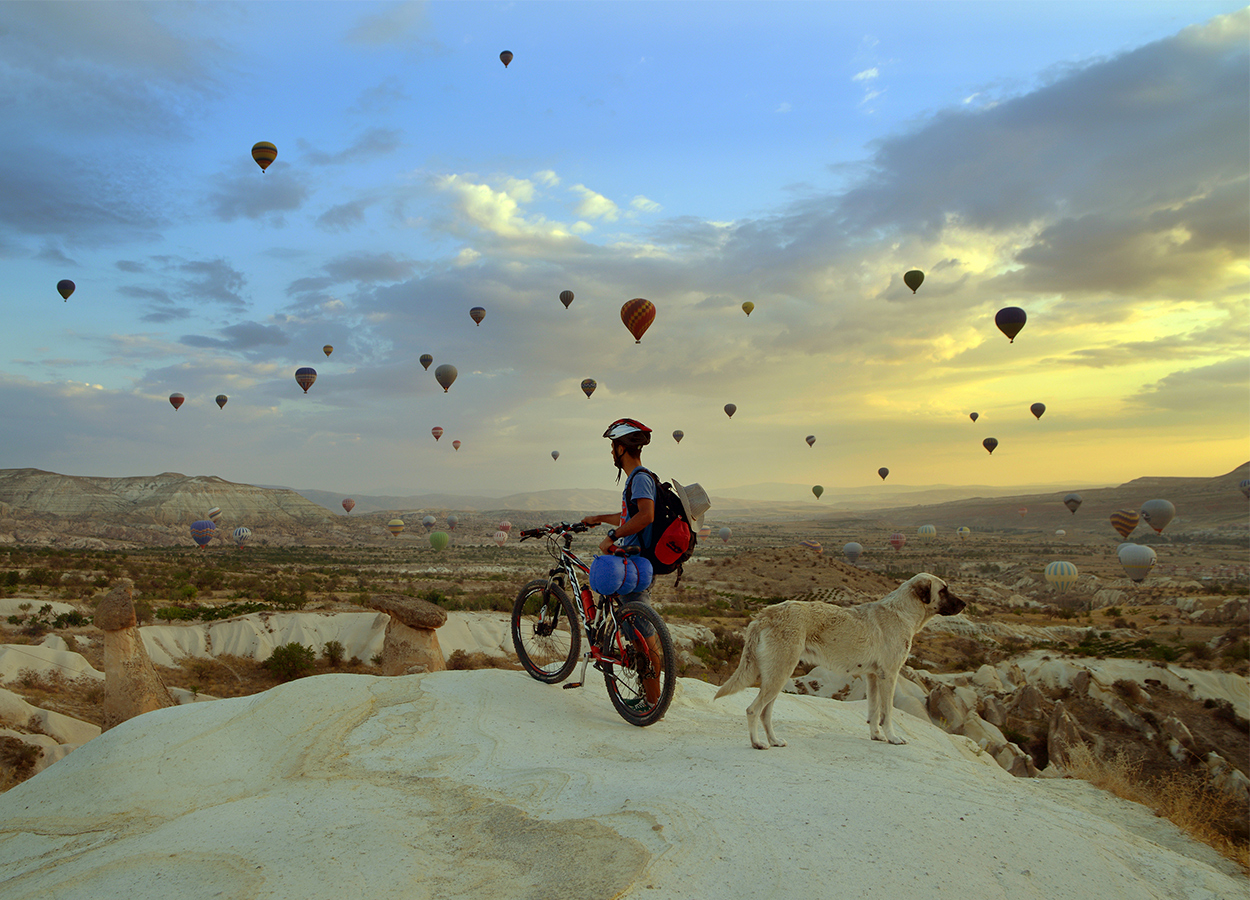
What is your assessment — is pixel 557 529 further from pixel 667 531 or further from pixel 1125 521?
pixel 1125 521

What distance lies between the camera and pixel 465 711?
6.50 meters

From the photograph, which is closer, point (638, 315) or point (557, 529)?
point (557, 529)

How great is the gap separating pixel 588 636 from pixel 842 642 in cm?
253

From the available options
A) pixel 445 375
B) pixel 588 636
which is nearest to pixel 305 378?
pixel 445 375

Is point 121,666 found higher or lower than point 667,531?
lower

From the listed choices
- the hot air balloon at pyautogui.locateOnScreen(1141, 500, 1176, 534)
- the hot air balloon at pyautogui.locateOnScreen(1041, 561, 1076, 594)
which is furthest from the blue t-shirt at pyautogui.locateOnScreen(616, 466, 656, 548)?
the hot air balloon at pyautogui.locateOnScreen(1141, 500, 1176, 534)

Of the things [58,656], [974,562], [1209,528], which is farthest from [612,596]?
[1209,528]

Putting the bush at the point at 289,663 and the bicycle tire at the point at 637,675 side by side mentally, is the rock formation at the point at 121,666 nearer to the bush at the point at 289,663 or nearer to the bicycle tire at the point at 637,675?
the bush at the point at 289,663

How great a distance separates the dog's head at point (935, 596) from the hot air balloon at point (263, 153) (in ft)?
158

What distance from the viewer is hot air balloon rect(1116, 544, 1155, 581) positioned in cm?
6694

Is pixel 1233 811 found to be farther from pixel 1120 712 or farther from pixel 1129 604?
pixel 1129 604

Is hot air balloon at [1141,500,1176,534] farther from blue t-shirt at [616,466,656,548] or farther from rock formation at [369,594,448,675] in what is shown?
blue t-shirt at [616,466,656,548]

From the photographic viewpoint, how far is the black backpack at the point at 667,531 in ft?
20.7

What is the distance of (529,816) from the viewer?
171 inches
